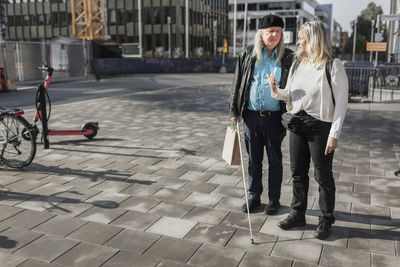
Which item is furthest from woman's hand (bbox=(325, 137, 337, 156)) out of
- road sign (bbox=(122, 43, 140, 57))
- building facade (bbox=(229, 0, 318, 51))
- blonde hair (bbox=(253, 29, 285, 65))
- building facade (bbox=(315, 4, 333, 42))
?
building facade (bbox=(315, 4, 333, 42))

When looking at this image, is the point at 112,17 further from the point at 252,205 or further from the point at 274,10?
the point at 252,205

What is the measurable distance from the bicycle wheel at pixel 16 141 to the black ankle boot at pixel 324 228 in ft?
13.2

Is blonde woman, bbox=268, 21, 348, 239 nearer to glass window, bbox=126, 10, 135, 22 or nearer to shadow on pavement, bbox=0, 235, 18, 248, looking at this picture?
shadow on pavement, bbox=0, 235, 18, 248

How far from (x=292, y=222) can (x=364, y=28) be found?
102 metres

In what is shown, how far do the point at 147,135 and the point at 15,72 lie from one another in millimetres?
15093

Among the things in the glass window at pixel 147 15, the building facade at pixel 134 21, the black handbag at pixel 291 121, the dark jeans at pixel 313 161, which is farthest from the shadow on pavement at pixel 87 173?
the glass window at pixel 147 15

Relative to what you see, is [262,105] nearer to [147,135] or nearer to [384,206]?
[384,206]

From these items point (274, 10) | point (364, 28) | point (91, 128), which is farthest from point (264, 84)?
point (364, 28)

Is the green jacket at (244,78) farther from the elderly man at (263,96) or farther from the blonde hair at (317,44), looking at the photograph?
the blonde hair at (317,44)

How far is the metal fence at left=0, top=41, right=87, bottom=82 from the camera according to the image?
2005 centimetres

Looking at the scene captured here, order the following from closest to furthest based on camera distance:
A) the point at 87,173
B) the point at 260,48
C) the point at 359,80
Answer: the point at 260,48 < the point at 87,173 < the point at 359,80

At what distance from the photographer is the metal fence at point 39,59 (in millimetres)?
20047

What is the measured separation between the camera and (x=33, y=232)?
3836 mm

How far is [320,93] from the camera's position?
11.2 ft
